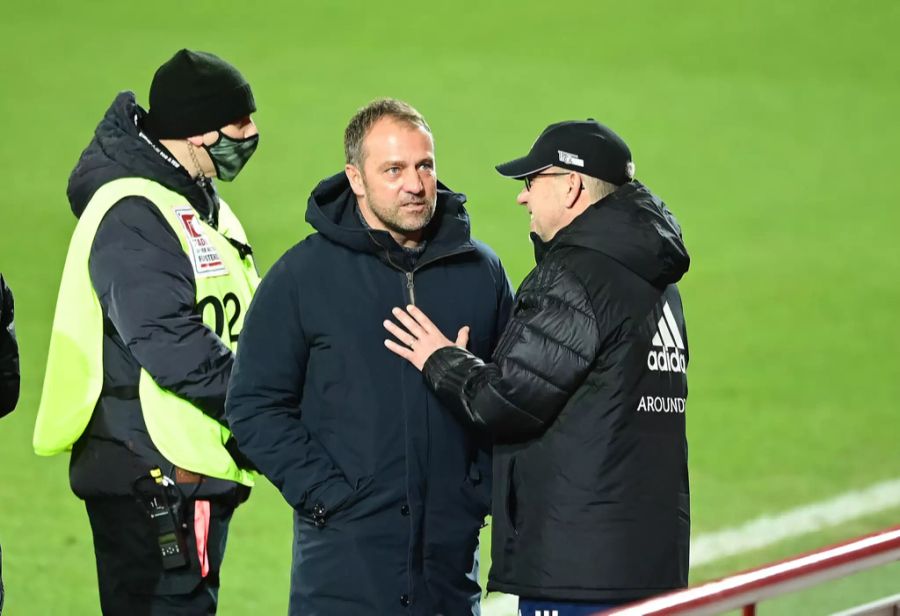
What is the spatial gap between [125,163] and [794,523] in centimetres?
367

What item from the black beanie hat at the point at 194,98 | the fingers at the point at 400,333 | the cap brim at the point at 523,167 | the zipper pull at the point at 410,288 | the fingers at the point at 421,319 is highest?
the black beanie hat at the point at 194,98

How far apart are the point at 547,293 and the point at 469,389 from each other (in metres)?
0.28

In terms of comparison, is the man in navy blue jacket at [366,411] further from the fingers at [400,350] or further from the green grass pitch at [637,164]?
the green grass pitch at [637,164]

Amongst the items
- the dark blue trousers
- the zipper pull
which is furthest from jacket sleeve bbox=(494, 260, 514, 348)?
the dark blue trousers

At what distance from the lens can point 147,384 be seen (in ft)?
Answer: 13.8

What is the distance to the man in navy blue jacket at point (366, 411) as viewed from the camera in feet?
12.0

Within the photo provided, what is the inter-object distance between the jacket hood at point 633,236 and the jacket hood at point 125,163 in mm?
1203

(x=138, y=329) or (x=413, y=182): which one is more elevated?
(x=413, y=182)

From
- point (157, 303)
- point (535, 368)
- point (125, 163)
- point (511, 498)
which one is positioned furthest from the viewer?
point (125, 163)

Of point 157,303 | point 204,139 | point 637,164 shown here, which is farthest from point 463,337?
point 637,164

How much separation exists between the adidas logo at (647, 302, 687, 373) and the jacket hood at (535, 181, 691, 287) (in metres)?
0.09

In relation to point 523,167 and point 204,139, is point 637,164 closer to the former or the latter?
point 204,139

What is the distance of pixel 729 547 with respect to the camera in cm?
657

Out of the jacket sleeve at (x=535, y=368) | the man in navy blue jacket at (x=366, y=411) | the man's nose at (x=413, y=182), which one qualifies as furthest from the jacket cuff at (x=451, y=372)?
the man's nose at (x=413, y=182)
